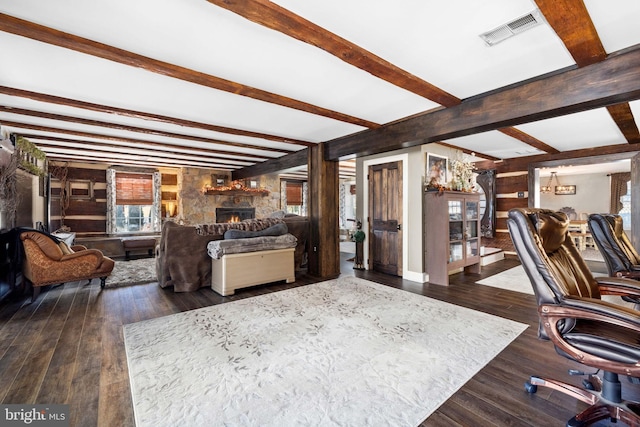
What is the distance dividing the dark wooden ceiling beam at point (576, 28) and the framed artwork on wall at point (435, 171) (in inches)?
105

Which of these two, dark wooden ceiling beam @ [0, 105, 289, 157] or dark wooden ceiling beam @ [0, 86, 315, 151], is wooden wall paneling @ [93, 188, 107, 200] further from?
dark wooden ceiling beam @ [0, 86, 315, 151]

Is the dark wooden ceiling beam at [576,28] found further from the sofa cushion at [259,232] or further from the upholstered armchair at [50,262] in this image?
the upholstered armchair at [50,262]

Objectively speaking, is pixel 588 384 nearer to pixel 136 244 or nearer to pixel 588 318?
pixel 588 318

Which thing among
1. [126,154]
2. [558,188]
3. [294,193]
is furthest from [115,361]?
[558,188]

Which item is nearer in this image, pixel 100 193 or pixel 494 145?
pixel 494 145

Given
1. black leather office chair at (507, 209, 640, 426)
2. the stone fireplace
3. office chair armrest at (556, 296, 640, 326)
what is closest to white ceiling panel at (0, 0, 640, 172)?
black leather office chair at (507, 209, 640, 426)

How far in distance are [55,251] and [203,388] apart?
3375 mm

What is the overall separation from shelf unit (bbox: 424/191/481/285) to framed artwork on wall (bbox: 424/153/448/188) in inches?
9.7

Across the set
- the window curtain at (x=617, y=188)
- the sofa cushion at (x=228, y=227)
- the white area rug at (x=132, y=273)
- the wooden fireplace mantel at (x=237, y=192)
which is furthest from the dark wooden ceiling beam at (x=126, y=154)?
the window curtain at (x=617, y=188)

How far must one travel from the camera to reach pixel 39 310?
3.42 metres

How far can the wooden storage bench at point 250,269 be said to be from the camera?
4.12 metres

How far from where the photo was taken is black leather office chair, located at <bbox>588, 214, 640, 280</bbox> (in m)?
2.63

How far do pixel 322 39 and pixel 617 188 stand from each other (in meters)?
12.0

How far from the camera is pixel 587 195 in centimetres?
984
